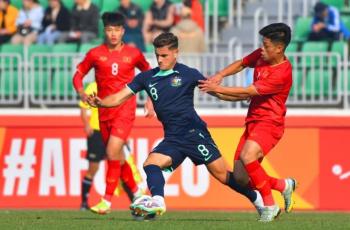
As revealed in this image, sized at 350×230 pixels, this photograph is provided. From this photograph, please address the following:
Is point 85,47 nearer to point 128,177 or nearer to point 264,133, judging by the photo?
point 128,177

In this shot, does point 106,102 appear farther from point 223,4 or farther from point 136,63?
point 223,4

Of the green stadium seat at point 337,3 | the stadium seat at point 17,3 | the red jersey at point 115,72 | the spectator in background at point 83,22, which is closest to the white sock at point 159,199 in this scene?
the red jersey at point 115,72

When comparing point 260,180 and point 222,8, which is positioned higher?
point 222,8

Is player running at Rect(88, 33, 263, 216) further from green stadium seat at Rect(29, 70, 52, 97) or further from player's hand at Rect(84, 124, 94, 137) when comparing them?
green stadium seat at Rect(29, 70, 52, 97)

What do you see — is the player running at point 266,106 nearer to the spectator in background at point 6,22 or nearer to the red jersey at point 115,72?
the red jersey at point 115,72

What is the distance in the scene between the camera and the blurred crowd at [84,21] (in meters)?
23.0

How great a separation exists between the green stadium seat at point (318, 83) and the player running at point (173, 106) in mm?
7016

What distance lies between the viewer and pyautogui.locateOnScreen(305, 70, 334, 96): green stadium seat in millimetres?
20969

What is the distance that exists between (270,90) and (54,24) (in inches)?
406

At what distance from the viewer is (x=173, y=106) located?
14.1m

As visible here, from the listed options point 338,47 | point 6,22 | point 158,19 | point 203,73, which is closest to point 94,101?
point 203,73

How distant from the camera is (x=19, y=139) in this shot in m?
21.2

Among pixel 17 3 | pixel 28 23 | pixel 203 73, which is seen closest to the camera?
pixel 203 73

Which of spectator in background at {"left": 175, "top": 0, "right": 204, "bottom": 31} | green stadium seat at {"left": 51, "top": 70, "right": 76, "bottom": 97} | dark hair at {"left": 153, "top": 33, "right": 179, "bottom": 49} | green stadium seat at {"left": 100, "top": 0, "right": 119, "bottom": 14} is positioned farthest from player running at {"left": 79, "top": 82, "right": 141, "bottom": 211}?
dark hair at {"left": 153, "top": 33, "right": 179, "bottom": 49}
